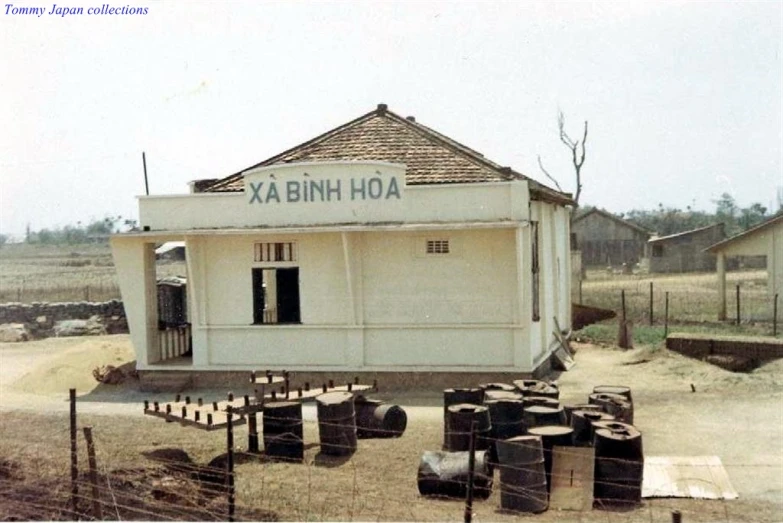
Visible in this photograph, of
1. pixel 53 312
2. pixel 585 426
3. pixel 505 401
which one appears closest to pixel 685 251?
pixel 53 312

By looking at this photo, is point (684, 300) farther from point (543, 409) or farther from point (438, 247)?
point (543, 409)

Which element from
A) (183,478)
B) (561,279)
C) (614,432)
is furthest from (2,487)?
(561,279)

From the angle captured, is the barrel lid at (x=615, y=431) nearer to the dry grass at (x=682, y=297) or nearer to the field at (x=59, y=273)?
the dry grass at (x=682, y=297)

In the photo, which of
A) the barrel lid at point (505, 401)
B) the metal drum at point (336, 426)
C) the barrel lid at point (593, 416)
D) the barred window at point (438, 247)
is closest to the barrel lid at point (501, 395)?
the barrel lid at point (505, 401)

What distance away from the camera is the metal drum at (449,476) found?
947 centimetres

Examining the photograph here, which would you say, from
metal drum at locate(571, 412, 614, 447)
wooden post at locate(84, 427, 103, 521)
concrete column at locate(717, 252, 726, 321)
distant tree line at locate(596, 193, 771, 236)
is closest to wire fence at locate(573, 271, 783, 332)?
concrete column at locate(717, 252, 726, 321)

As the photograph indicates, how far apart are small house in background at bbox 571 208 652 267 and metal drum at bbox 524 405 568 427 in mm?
47353

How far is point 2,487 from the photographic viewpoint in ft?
31.5

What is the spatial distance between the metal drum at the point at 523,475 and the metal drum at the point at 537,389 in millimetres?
2808

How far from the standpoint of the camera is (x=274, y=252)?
1738 centimetres

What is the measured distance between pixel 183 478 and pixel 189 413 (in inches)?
72.5

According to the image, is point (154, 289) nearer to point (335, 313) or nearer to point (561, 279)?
point (335, 313)

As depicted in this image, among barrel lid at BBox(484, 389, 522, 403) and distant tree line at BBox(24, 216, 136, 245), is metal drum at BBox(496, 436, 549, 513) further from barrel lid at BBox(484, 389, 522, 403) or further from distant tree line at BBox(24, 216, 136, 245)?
distant tree line at BBox(24, 216, 136, 245)

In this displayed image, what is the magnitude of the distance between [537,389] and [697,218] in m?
81.2
